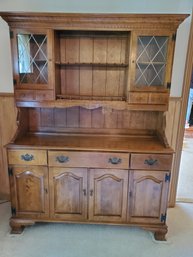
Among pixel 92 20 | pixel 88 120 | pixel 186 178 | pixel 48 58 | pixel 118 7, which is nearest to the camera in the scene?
pixel 92 20

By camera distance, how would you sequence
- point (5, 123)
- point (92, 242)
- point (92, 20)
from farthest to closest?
point (5, 123) < point (92, 242) < point (92, 20)

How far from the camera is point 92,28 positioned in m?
1.79

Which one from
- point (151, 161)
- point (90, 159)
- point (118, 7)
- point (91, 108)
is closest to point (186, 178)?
point (151, 161)

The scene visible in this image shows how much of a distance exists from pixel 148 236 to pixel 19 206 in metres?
1.27

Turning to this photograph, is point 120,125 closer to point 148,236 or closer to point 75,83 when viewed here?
point 75,83

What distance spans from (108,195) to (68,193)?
369 millimetres

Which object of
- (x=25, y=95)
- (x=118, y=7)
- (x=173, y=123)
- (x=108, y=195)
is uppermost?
(x=118, y=7)

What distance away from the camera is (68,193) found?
1973mm

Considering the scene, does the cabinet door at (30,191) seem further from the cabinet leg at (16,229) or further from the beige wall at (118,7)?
the beige wall at (118,7)

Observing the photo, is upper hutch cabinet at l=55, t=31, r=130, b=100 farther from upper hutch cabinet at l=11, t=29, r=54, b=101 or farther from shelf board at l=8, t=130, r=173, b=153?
shelf board at l=8, t=130, r=173, b=153

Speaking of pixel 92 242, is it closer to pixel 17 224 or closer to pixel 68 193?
pixel 68 193

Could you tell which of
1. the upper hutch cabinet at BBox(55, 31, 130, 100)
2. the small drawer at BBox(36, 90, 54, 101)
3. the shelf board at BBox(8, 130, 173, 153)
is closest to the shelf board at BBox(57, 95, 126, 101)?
the upper hutch cabinet at BBox(55, 31, 130, 100)

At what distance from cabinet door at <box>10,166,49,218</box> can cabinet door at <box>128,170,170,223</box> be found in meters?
0.79

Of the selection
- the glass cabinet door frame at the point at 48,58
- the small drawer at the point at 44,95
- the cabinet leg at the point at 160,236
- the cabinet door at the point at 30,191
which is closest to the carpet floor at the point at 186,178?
the cabinet leg at the point at 160,236
